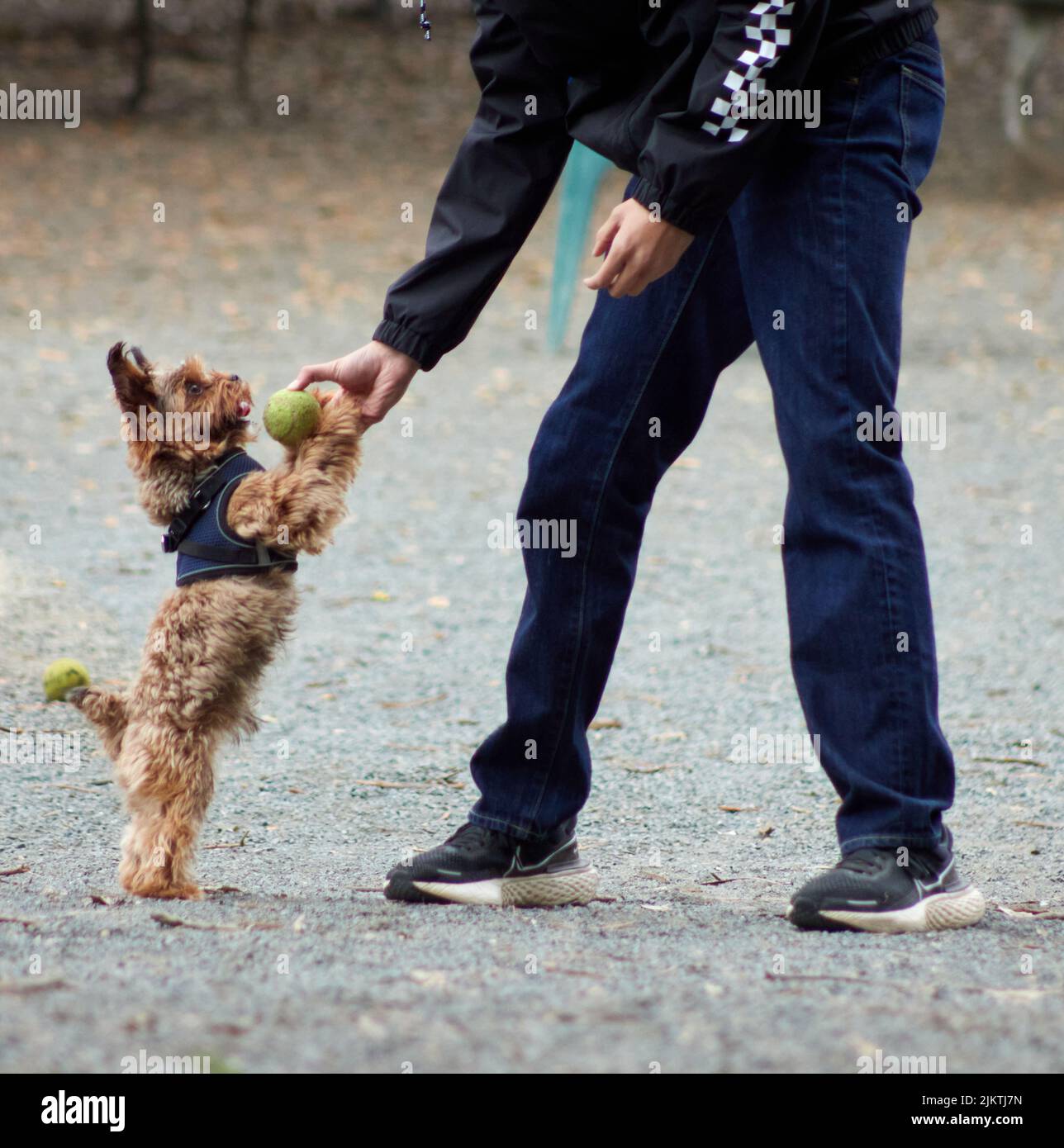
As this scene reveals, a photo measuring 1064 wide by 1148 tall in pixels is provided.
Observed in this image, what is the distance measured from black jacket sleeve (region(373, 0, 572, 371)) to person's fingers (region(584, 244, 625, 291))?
16.0 inches

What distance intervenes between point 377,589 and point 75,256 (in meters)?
10.7

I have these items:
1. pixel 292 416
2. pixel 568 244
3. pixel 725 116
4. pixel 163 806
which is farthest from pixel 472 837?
pixel 568 244

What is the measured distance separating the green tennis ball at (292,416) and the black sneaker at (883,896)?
157cm

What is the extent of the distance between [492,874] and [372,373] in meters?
1.23

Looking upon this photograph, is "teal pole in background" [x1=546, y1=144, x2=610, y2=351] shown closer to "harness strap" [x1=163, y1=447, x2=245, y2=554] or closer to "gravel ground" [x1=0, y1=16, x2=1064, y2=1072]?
"gravel ground" [x1=0, y1=16, x2=1064, y2=1072]

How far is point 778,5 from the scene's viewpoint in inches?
119

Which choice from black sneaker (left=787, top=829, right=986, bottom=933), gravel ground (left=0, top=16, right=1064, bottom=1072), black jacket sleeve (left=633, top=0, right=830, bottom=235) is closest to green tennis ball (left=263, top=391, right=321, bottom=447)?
black jacket sleeve (left=633, top=0, right=830, bottom=235)

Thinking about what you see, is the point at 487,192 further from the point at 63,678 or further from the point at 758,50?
the point at 63,678

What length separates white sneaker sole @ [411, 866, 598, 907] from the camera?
3.66m

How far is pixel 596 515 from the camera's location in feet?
11.8

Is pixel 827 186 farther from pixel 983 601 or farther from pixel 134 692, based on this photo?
pixel 983 601

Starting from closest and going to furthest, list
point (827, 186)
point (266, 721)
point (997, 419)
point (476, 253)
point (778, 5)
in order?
point (778, 5)
point (827, 186)
point (476, 253)
point (266, 721)
point (997, 419)

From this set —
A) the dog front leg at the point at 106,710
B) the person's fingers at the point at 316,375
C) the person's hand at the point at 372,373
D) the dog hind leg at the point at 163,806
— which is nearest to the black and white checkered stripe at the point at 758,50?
the person's hand at the point at 372,373
